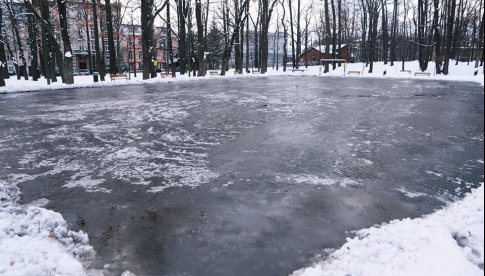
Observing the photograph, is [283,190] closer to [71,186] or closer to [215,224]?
[215,224]

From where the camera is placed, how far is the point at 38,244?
3.66 m

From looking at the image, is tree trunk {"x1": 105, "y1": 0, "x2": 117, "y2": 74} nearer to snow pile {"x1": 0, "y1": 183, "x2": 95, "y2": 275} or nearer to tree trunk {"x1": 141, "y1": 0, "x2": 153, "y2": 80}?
tree trunk {"x1": 141, "y1": 0, "x2": 153, "y2": 80}

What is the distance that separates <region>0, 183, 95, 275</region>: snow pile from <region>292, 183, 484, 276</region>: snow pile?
2.21 metres

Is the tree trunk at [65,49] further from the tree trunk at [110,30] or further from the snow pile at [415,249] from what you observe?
the snow pile at [415,249]

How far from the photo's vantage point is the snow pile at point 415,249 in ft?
→ 10.5

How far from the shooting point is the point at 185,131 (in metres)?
9.38

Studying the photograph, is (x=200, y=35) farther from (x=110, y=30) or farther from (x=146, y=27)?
(x=110, y=30)

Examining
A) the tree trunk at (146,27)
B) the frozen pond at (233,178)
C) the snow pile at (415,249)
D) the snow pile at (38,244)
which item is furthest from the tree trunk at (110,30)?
the snow pile at (415,249)

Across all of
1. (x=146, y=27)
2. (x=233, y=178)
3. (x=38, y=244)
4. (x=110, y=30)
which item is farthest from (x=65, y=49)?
(x=38, y=244)

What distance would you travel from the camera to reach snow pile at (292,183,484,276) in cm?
319

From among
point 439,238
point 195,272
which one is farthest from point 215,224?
point 439,238

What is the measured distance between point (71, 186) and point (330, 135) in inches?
229

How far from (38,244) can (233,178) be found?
2925 millimetres

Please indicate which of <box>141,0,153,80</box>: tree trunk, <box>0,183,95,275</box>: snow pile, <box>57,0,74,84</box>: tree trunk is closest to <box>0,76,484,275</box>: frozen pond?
<box>0,183,95,275</box>: snow pile
